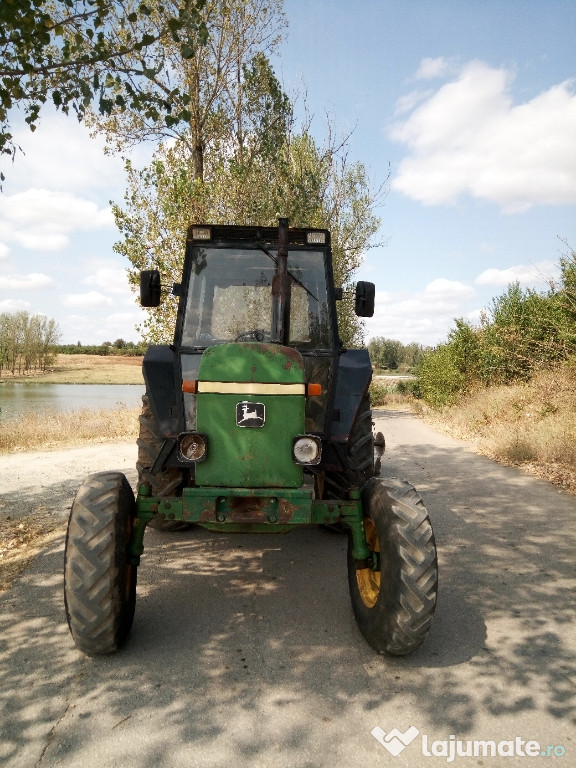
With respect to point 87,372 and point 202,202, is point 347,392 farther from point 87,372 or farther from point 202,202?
point 87,372

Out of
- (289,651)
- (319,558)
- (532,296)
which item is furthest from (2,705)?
(532,296)

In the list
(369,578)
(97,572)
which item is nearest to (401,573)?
(369,578)

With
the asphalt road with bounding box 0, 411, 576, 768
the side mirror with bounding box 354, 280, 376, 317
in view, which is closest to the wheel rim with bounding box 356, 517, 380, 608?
the asphalt road with bounding box 0, 411, 576, 768

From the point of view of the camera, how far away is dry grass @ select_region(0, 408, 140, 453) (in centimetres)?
1273

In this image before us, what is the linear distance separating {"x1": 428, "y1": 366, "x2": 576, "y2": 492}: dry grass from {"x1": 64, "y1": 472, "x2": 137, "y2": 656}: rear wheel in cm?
633

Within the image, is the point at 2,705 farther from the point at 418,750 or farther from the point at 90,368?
the point at 90,368

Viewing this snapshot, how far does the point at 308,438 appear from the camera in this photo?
346 cm

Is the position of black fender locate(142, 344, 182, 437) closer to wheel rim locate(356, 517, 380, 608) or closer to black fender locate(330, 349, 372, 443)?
black fender locate(330, 349, 372, 443)

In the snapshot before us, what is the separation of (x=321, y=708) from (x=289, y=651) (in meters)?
0.59

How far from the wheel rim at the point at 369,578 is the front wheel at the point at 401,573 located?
110mm

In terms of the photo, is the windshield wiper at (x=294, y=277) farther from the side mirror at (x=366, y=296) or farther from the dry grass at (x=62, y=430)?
the dry grass at (x=62, y=430)

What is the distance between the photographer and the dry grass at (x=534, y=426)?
9336 millimetres

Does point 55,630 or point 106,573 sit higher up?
point 106,573

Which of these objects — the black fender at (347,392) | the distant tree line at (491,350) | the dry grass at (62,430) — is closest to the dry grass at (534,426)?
the distant tree line at (491,350)
